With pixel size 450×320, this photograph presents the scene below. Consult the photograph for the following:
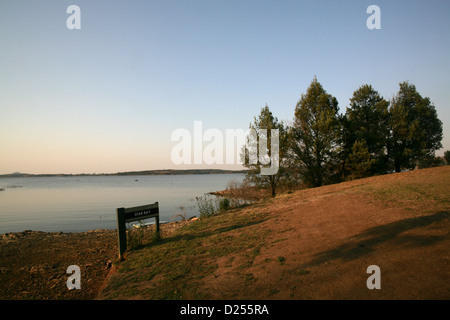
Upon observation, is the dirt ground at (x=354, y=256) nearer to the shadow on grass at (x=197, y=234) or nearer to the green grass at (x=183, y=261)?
the green grass at (x=183, y=261)

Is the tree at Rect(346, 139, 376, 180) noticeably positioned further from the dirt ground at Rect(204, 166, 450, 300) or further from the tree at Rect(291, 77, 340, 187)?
the dirt ground at Rect(204, 166, 450, 300)

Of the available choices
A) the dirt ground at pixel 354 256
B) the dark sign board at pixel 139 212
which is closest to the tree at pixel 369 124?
the dirt ground at pixel 354 256

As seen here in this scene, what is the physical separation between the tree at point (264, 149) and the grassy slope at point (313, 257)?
38.7ft

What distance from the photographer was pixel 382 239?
621cm

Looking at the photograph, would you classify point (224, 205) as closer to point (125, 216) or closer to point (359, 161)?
point (125, 216)

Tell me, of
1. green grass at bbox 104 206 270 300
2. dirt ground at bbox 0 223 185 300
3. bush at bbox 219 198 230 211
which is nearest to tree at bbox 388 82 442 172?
bush at bbox 219 198 230 211

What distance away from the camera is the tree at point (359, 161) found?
22312 mm

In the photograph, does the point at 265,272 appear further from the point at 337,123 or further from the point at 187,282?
the point at 337,123

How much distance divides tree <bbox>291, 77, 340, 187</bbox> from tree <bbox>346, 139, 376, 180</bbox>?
5.07 ft

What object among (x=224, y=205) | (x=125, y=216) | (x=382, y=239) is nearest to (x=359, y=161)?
(x=224, y=205)

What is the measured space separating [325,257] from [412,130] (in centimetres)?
2790

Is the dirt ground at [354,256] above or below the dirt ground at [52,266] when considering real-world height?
above
